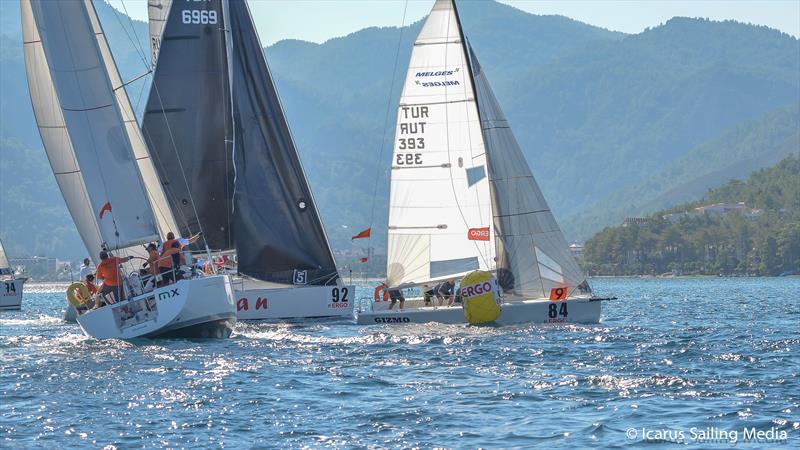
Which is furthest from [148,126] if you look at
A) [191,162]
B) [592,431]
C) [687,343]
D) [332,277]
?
[592,431]

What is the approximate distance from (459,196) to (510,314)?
3.99m

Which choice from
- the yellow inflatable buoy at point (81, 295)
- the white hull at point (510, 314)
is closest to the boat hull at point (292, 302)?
the white hull at point (510, 314)

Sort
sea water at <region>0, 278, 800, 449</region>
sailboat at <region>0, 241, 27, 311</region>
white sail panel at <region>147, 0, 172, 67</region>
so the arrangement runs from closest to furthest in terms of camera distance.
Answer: sea water at <region>0, 278, 800, 449</region> < white sail panel at <region>147, 0, 172, 67</region> < sailboat at <region>0, 241, 27, 311</region>

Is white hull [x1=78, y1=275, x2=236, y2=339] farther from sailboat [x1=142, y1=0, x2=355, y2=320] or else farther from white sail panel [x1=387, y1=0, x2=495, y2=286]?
white sail panel [x1=387, y1=0, x2=495, y2=286]

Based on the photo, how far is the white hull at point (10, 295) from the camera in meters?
64.4

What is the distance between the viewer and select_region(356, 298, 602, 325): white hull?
3900 cm

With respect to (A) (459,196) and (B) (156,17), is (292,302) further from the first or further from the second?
(B) (156,17)

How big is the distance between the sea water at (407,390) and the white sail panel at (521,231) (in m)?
3.49

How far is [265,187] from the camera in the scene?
138 ft

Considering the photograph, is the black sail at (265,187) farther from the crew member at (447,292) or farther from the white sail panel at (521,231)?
the white sail panel at (521,231)

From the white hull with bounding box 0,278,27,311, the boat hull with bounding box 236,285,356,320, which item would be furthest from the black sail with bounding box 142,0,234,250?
the white hull with bounding box 0,278,27,311

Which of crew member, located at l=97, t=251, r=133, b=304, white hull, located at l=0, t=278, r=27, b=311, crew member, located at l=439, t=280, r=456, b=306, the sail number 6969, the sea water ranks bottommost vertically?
the sea water

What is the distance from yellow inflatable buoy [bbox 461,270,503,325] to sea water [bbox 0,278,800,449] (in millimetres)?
767

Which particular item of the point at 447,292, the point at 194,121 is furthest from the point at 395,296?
the point at 194,121
